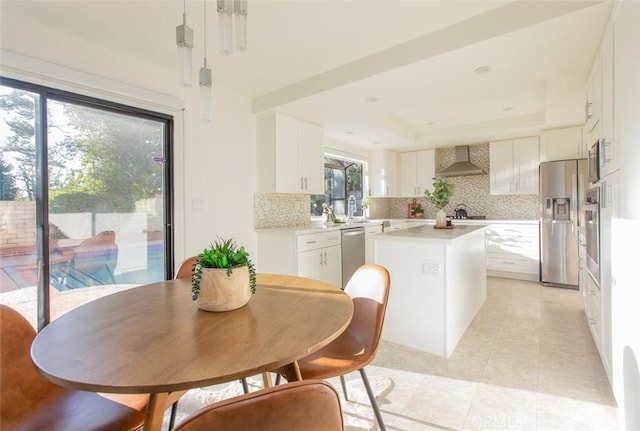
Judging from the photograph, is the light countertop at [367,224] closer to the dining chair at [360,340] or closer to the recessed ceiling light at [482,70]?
the recessed ceiling light at [482,70]

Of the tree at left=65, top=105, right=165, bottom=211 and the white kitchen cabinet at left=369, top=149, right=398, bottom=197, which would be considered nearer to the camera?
the tree at left=65, top=105, right=165, bottom=211

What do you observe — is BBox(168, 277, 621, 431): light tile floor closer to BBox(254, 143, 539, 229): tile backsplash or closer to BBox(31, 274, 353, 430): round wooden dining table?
BBox(31, 274, 353, 430): round wooden dining table

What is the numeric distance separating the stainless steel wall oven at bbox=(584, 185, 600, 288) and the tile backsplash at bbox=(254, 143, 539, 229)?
2.94m

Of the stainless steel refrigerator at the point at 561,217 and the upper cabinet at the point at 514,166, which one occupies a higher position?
the upper cabinet at the point at 514,166

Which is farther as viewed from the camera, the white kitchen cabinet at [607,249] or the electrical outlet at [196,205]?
the electrical outlet at [196,205]

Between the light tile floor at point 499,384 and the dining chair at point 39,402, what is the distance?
1063mm

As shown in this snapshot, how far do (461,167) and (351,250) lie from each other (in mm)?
2760

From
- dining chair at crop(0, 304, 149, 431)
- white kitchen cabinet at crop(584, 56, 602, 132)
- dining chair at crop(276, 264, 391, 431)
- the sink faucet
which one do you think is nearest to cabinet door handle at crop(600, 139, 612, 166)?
white kitchen cabinet at crop(584, 56, 602, 132)

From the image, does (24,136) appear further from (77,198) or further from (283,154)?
(283,154)

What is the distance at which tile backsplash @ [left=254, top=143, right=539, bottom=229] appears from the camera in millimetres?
3900

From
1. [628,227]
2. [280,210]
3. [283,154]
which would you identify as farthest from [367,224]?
[628,227]

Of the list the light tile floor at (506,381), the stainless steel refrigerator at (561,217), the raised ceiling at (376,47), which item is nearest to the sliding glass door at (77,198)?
the raised ceiling at (376,47)

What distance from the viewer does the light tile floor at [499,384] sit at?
158 centimetres

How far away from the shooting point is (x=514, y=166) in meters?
4.80
